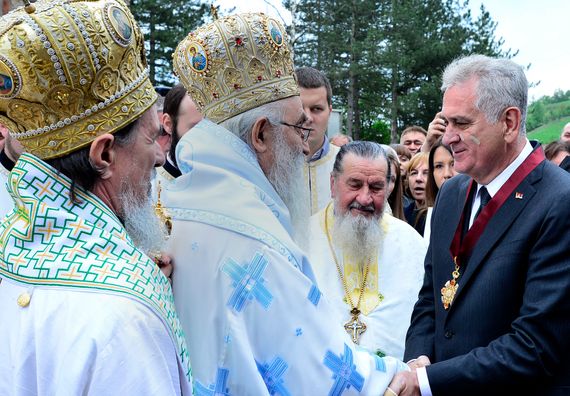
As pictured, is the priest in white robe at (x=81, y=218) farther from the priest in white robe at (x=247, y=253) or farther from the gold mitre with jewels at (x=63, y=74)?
the priest in white robe at (x=247, y=253)

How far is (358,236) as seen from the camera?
466 cm

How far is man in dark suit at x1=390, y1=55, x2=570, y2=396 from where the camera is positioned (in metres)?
2.87

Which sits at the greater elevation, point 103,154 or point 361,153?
point 103,154

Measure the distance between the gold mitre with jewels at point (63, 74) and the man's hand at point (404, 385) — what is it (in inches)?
59.0

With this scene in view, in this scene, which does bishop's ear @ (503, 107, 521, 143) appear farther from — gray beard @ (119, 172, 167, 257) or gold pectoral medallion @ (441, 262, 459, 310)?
gray beard @ (119, 172, 167, 257)

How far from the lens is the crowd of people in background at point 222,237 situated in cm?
179

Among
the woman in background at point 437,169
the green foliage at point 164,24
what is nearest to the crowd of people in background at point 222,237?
the woman in background at point 437,169

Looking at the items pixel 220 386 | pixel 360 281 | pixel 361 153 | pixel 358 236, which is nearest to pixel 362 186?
pixel 361 153

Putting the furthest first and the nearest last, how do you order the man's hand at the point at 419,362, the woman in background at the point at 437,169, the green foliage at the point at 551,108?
the green foliage at the point at 551,108
the woman in background at the point at 437,169
the man's hand at the point at 419,362

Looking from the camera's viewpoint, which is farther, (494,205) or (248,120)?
(494,205)

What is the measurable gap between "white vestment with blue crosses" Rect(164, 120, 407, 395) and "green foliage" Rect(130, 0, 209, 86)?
23967 millimetres

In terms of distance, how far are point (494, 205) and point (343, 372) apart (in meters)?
1.04

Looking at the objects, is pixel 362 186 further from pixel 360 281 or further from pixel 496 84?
pixel 496 84

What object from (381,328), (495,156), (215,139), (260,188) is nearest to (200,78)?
(215,139)
